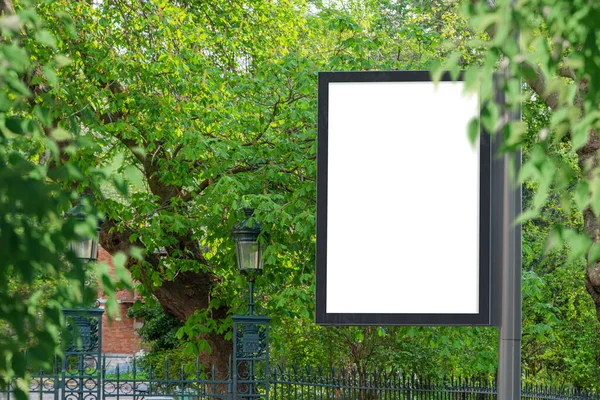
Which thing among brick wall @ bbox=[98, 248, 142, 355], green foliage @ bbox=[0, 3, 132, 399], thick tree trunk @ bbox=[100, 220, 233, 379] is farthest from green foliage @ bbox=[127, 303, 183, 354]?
green foliage @ bbox=[0, 3, 132, 399]

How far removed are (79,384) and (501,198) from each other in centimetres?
521

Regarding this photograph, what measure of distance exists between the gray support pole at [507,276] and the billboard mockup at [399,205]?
8 centimetres

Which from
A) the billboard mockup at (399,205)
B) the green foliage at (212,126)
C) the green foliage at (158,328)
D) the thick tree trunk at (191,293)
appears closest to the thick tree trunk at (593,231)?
the green foliage at (212,126)

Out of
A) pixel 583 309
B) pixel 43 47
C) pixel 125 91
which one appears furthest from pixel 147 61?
pixel 583 309

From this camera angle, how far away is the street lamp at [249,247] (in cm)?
967

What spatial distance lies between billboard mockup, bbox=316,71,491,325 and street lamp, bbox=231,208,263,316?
3740mm

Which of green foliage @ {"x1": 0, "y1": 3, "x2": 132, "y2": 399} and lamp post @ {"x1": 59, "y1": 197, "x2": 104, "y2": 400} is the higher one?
green foliage @ {"x1": 0, "y1": 3, "x2": 132, "y2": 399}

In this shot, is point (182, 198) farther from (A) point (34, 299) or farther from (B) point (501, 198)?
(A) point (34, 299)

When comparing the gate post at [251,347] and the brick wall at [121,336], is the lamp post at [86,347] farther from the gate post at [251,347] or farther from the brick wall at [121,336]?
the brick wall at [121,336]

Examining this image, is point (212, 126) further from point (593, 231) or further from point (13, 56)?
point (13, 56)

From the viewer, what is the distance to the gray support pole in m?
5.25

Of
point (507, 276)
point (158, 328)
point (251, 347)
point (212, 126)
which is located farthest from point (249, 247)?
point (158, 328)

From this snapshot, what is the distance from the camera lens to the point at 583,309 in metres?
21.7

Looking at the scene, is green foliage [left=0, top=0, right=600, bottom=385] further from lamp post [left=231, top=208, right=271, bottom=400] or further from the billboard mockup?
the billboard mockup
